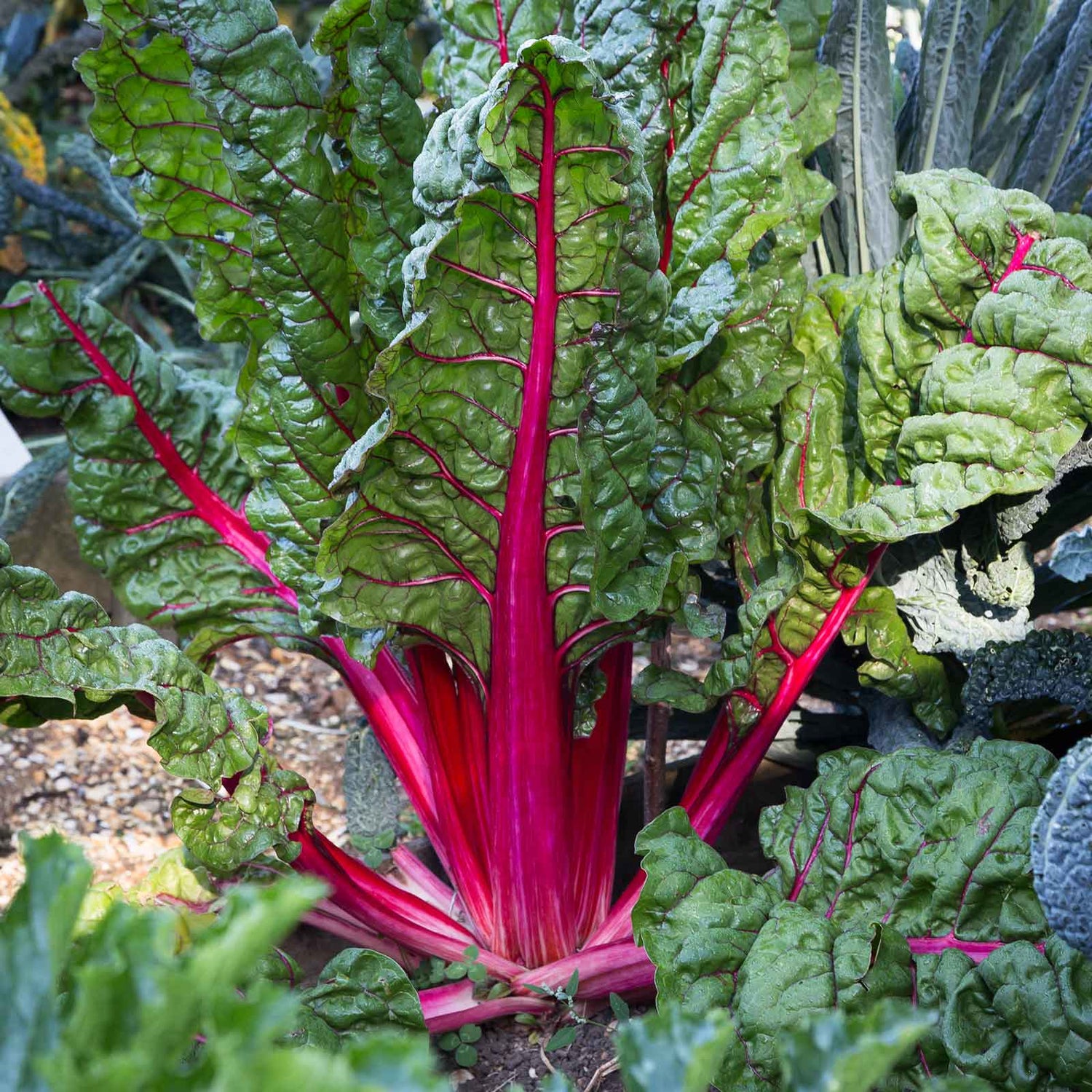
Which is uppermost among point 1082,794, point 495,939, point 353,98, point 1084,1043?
point 353,98

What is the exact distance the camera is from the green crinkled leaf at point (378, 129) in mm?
1208

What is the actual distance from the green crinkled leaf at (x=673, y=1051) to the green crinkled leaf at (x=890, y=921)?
495 mm

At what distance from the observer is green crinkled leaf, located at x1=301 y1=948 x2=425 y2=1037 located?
4.09 ft

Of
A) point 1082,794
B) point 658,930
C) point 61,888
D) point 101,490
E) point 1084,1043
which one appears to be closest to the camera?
point 61,888

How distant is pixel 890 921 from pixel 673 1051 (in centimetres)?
66

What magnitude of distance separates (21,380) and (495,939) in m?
0.96

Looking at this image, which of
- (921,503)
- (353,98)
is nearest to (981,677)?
(921,503)

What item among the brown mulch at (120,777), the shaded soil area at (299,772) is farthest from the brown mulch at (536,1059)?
the brown mulch at (120,777)

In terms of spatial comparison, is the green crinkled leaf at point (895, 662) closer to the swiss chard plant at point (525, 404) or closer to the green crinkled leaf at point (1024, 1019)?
the swiss chard plant at point (525, 404)

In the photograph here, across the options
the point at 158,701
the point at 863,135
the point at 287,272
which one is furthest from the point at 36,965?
the point at 863,135

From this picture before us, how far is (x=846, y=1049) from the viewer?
552mm

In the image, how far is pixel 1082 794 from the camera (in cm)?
82

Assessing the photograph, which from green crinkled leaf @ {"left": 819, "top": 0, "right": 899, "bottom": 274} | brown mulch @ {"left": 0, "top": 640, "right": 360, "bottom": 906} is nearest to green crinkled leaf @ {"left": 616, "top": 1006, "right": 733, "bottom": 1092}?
green crinkled leaf @ {"left": 819, "top": 0, "right": 899, "bottom": 274}

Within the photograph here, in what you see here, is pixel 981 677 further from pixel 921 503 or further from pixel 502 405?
pixel 502 405
